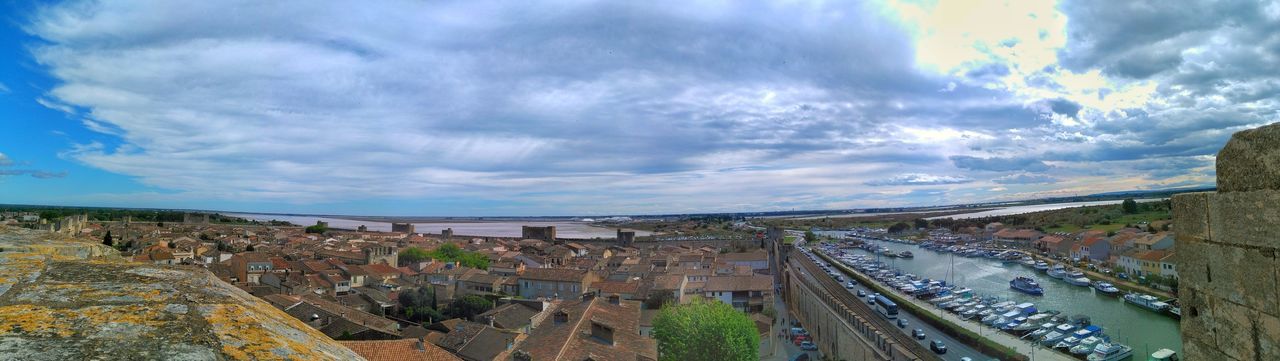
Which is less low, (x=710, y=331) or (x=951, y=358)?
(x=710, y=331)

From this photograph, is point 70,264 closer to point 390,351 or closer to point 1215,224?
point 1215,224

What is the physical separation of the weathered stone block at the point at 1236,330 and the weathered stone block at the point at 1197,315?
1.3 inches

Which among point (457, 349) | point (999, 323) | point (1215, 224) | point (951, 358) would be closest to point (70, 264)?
point (1215, 224)

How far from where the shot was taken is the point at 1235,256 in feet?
7.34

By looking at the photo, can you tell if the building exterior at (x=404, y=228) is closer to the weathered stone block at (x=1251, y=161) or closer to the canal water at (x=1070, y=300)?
the canal water at (x=1070, y=300)

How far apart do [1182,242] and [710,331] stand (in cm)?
1771

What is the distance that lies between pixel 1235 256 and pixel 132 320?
3.64 meters

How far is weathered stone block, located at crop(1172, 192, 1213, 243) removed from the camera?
7.86 feet

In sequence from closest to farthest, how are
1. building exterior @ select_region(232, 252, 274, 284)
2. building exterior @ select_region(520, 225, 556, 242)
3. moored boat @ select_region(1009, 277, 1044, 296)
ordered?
1. building exterior @ select_region(232, 252, 274, 284)
2. moored boat @ select_region(1009, 277, 1044, 296)
3. building exterior @ select_region(520, 225, 556, 242)

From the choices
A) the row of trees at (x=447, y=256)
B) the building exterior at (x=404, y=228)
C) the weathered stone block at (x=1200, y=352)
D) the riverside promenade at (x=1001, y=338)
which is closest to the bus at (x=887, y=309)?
the riverside promenade at (x=1001, y=338)

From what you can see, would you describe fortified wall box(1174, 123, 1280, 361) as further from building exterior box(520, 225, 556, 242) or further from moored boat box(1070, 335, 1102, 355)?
building exterior box(520, 225, 556, 242)

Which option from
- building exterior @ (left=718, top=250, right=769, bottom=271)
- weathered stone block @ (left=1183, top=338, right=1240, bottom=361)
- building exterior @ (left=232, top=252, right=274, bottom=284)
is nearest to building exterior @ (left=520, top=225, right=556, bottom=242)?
building exterior @ (left=718, top=250, right=769, bottom=271)

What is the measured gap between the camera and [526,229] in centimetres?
10875

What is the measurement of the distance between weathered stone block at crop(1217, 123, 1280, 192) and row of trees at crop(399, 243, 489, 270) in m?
52.4
